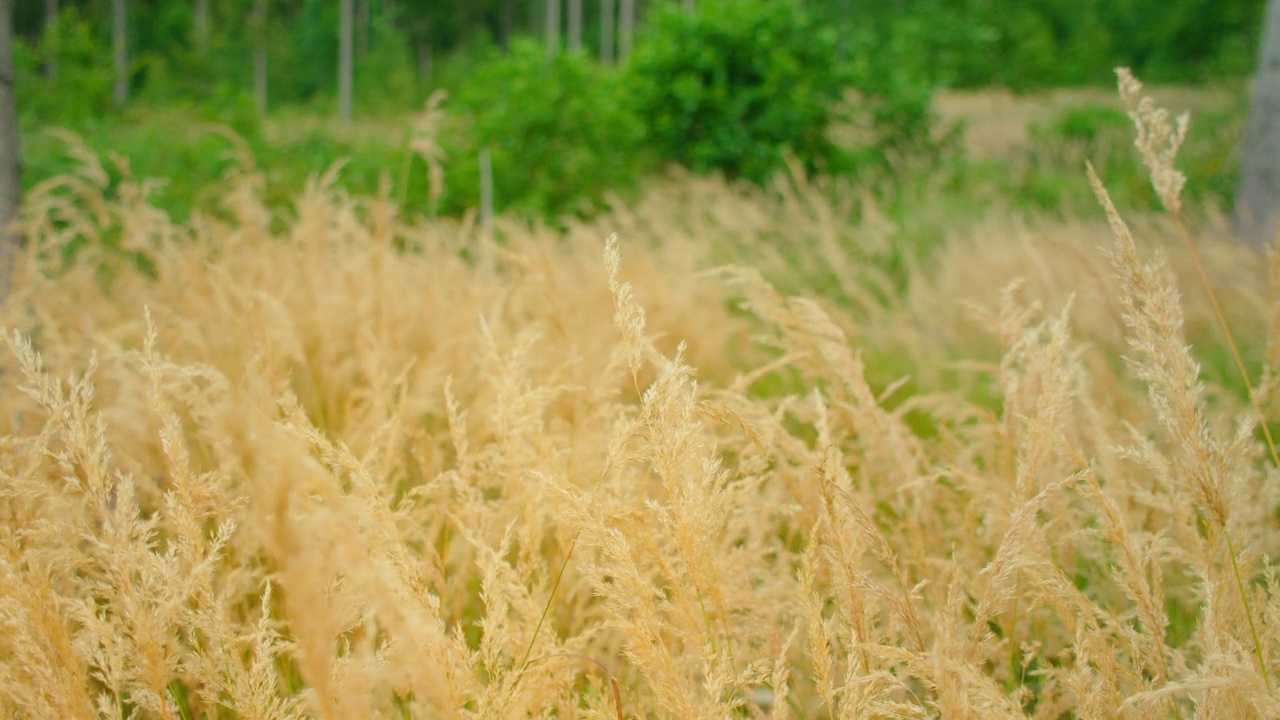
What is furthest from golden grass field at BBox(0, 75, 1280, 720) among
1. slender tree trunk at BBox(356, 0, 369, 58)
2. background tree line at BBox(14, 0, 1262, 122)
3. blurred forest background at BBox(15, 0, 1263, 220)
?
slender tree trunk at BBox(356, 0, 369, 58)

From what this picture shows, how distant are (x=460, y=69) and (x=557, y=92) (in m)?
23.8

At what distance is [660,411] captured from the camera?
950 millimetres

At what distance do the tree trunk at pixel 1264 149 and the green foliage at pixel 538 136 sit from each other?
464 centimetres

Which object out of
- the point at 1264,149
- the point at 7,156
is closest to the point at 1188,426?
the point at 7,156

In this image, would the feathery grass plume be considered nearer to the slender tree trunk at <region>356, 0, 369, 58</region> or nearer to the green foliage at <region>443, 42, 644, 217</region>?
the green foliage at <region>443, 42, 644, 217</region>

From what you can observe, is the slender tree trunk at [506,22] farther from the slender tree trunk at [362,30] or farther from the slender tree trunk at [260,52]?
the slender tree trunk at [260,52]

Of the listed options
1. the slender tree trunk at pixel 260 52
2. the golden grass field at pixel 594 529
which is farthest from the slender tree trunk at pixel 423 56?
the golden grass field at pixel 594 529

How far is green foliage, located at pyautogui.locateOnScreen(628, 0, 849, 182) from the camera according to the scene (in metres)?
8.14

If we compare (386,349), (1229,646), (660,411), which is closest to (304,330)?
Result: (386,349)

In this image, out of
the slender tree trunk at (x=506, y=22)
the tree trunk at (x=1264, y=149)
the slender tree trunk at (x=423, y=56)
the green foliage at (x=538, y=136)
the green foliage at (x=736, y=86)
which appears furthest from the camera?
the slender tree trunk at (x=506, y=22)

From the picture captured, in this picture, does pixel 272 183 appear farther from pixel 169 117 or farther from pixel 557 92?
pixel 169 117

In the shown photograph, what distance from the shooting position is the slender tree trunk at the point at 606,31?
3325 cm

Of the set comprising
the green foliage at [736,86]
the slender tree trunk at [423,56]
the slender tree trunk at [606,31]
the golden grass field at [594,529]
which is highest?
the slender tree trunk at [606,31]

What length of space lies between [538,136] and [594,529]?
6229 mm
